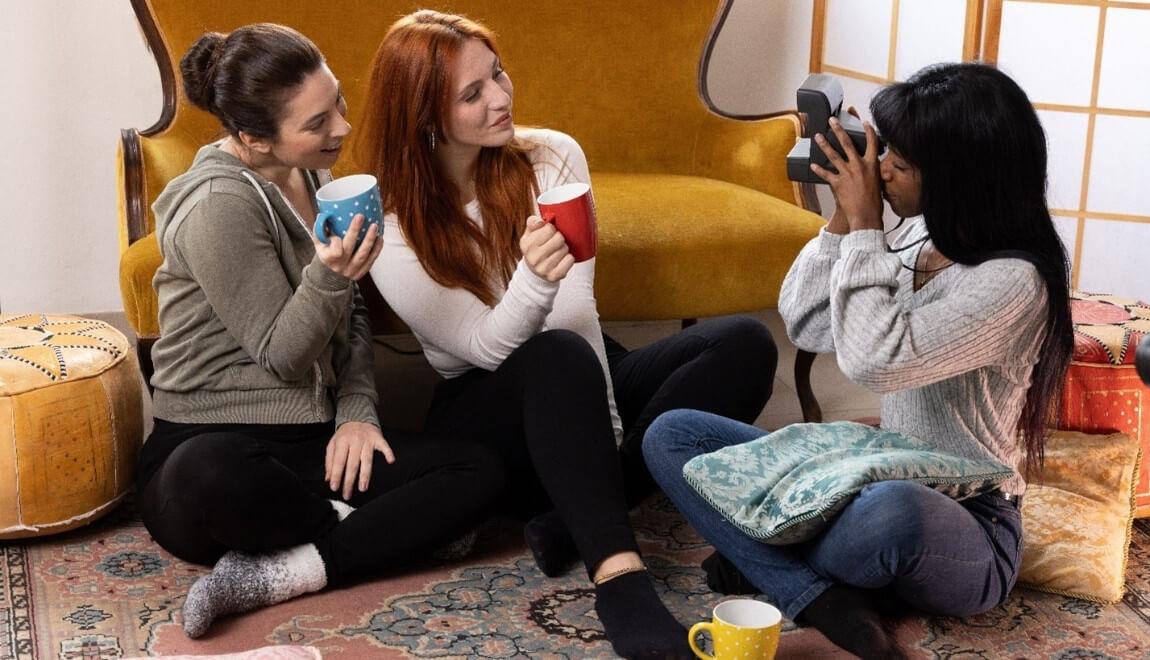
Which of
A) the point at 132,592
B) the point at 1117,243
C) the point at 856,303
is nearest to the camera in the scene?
the point at 856,303

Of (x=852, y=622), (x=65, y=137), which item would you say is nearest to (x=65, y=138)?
(x=65, y=137)

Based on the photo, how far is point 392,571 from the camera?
198 centimetres

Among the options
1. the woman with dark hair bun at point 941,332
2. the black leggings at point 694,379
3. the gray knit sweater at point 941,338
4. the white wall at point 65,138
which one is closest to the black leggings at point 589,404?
the black leggings at point 694,379

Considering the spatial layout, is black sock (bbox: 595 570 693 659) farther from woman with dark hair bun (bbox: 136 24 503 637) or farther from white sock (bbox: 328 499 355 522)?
white sock (bbox: 328 499 355 522)

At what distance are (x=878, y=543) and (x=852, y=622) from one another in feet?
0.41

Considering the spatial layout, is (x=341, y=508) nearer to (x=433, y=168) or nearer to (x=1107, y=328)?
(x=433, y=168)

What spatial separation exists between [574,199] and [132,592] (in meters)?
0.87

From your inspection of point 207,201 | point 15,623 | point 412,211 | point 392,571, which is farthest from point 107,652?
point 412,211

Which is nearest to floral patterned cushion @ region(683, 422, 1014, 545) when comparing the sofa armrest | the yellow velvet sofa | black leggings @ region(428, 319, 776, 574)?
black leggings @ region(428, 319, 776, 574)

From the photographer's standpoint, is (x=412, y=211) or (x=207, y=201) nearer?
(x=207, y=201)

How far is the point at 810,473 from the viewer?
170 cm

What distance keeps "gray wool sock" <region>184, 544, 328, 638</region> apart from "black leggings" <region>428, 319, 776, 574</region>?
30 cm

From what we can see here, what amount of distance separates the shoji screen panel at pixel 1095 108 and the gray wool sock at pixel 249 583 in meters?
1.89

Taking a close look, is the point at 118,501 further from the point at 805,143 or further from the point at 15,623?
the point at 805,143
